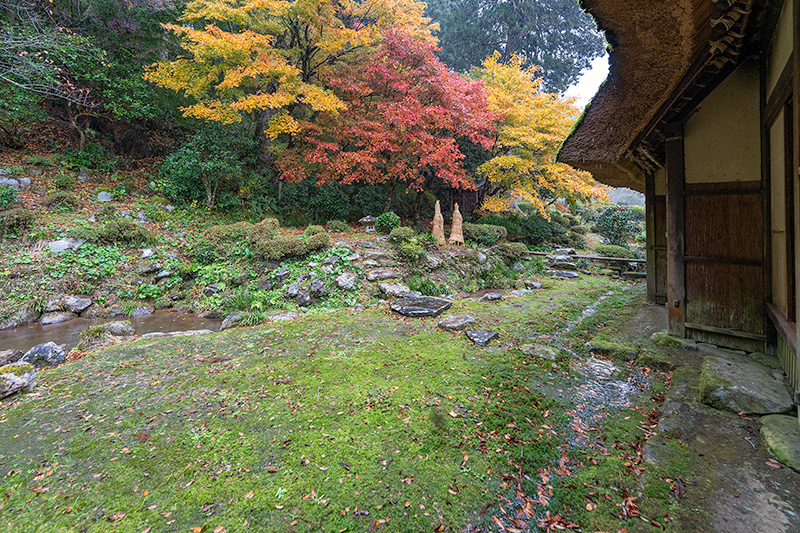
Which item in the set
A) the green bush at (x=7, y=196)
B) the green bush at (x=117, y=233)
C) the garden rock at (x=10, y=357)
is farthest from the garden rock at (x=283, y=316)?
the green bush at (x=7, y=196)

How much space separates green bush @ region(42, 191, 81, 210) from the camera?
26.0ft

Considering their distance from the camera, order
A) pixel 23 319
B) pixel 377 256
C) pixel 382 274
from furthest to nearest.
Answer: pixel 377 256 < pixel 382 274 < pixel 23 319

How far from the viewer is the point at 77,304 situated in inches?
245

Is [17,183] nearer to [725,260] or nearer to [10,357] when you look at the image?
[10,357]

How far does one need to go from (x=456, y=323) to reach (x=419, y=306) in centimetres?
113

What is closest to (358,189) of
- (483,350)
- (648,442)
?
Answer: (483,350)

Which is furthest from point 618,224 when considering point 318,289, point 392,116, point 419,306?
point 318,289

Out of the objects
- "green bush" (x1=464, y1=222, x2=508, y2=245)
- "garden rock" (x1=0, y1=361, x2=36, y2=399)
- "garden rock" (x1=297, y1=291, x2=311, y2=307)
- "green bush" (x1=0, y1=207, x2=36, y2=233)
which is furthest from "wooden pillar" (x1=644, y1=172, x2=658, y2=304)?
"green bush" (x1=0, y1=207, x2=36, y2=233)

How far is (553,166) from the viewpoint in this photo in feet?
35.6

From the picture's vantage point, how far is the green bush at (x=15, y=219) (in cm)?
682

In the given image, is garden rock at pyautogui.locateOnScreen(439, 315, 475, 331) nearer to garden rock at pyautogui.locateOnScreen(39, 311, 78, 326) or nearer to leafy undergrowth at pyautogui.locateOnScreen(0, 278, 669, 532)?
leafy undergrowth at pyautogui.locateOnScreen(0, 278, 669, 532)

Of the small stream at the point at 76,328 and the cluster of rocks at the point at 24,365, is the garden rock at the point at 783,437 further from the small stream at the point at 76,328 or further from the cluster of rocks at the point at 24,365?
the small stream at the point at 76,328

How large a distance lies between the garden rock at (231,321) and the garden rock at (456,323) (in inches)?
139

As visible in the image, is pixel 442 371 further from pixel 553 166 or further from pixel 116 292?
pixel 553 166
